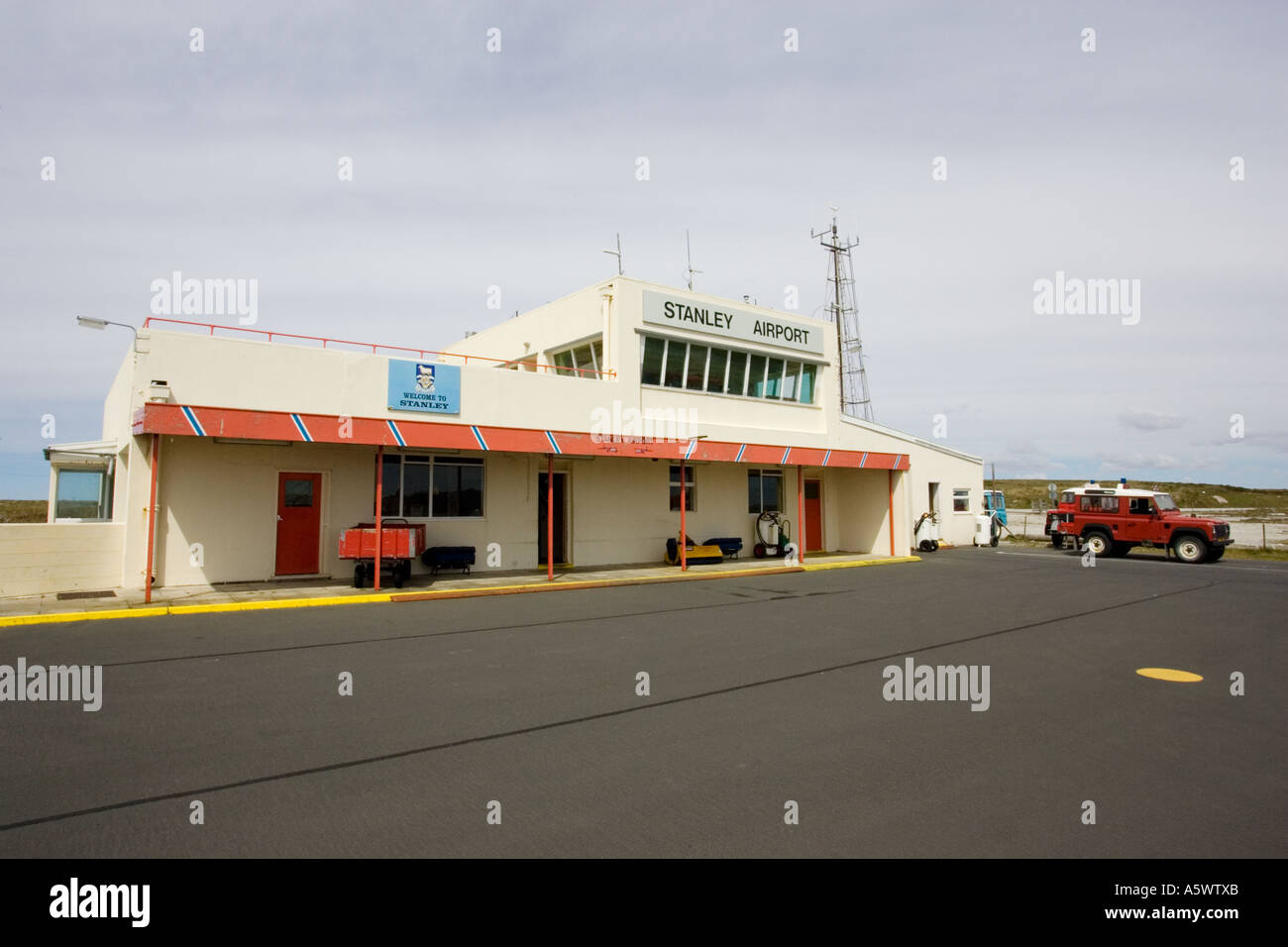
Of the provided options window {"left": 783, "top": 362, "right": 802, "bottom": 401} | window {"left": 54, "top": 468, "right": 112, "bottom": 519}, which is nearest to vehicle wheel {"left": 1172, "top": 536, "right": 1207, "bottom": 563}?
window {"left": 783, "top": 362, "right": 802, "bottom": 401}

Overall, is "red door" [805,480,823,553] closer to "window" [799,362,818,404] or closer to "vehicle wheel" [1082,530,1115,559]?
"window" [799,362,818,404]

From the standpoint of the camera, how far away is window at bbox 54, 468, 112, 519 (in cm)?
1686

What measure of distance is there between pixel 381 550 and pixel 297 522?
226 cm

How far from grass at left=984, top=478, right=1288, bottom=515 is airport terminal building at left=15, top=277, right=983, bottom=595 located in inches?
2384

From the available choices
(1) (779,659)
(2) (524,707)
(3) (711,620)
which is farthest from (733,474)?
(2) (524,707)

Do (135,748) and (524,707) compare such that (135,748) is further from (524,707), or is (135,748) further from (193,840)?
(524,707)

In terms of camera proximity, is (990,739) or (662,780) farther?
(990,739)

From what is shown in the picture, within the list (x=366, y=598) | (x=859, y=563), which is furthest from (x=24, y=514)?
(x=859, y=563)

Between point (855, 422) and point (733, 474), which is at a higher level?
point (855, 422)

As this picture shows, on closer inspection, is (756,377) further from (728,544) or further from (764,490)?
(728,544)

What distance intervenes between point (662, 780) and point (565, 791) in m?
0.63

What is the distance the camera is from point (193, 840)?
3791mm

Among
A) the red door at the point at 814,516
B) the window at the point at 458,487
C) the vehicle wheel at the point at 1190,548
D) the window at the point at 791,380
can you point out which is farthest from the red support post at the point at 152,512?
the vehicle wheel at the point at 1190,548
